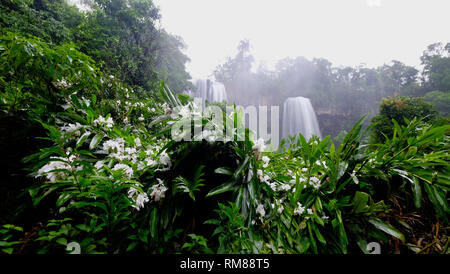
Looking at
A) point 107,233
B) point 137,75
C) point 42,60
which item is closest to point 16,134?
point 42,60

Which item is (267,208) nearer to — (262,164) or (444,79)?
(262,164)

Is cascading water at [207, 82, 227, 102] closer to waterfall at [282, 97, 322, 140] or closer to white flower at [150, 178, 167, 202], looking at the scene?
waterfall at [282, 97, 322, 140]

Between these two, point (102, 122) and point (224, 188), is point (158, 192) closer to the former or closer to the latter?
point (224, 188)

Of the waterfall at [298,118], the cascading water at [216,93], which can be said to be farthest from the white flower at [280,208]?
the waterfall at [298,118]

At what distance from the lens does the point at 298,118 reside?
19516 millimetres

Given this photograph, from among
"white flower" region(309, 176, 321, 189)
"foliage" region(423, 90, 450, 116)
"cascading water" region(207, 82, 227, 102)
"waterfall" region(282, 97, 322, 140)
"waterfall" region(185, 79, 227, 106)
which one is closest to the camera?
"white flower" region(309, 176, 321, 189)

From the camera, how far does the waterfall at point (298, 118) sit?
19094mm

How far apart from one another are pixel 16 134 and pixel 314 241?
1.41m

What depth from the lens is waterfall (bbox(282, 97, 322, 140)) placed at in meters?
19.1

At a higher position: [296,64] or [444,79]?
[296,64]

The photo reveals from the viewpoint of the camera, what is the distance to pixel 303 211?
30.2 inches

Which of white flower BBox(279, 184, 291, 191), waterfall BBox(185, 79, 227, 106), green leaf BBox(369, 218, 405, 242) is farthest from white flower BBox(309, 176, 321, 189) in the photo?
waterfall BBox(185, 79, 227, 106)

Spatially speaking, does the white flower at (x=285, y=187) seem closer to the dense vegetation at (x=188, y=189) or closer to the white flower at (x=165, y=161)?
the dense vegetation at (x=188, y=189)

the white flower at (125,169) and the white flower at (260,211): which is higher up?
the white flower at (125,169)
